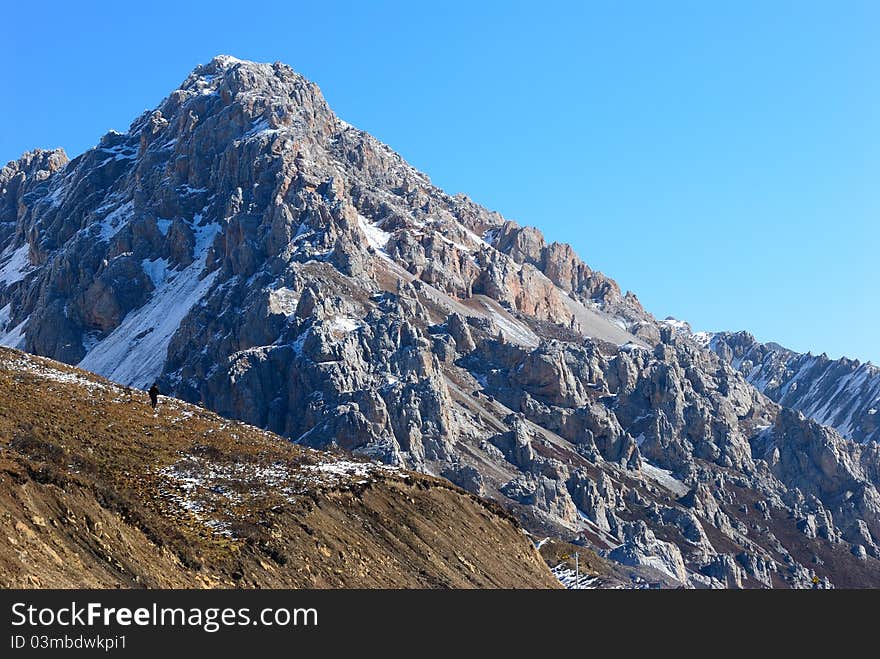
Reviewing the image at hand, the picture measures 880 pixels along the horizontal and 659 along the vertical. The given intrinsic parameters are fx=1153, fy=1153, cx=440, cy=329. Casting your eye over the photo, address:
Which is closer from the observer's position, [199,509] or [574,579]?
[199,509]

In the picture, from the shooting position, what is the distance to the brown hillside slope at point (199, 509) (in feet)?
153

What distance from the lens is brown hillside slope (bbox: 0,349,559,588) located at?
Answer: 153 feet

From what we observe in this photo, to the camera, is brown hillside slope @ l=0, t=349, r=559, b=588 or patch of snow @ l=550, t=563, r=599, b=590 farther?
patch of snow @ l=550, t=563, r=599, b=590

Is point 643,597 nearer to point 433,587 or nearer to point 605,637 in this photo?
point 605,637

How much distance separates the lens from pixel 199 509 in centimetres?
5897

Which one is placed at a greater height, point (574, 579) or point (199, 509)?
point (574, 579)

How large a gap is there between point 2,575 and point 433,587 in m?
27.0

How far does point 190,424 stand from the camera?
253 feet

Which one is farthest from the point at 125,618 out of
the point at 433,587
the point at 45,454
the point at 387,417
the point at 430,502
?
the point at 387,417

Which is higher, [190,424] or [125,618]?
[190,424]

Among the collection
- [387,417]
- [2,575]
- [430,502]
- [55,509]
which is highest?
[387,417]

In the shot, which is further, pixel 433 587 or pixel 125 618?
pixel 433 587

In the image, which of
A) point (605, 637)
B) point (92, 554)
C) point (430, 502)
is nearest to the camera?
point (605, 637)

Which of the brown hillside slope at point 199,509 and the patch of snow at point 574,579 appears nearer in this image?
the brown hillside slope at point 199,509
